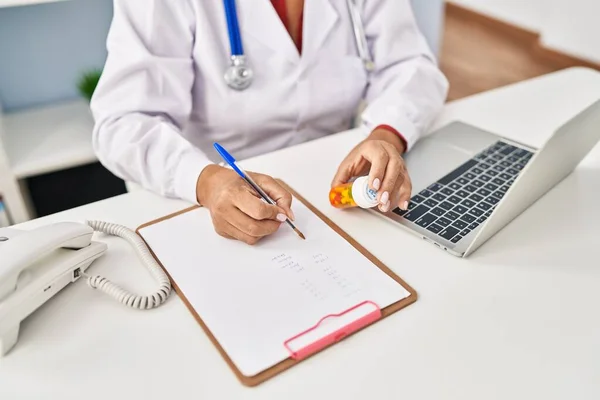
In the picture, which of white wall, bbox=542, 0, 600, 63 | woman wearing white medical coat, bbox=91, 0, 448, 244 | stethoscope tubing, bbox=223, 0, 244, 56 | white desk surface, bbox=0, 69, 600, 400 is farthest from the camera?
white wall, bbox=542, 0, 600, 63

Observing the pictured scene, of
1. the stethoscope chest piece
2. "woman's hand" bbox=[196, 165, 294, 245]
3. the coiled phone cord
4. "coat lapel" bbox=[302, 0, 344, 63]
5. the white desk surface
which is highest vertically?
"coat lapel" bbox=[302, 0, 344, 63]

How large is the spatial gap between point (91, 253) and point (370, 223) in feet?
1.26

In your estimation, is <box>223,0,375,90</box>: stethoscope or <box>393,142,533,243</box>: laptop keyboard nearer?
Result: <box>393,142,533,243</box>: laptop keyboard

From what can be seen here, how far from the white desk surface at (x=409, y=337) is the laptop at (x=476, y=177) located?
0.03m

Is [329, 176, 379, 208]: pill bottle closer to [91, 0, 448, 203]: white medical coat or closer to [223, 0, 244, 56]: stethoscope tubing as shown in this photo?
[91, 0, 448, 203]: white medical coat

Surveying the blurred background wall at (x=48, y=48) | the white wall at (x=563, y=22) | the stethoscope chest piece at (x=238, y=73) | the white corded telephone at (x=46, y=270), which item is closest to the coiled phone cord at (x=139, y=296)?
the white corded telephone at (x=46, y=270)

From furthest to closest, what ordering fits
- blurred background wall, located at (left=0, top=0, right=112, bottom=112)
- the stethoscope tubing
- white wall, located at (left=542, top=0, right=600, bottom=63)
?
white wall, located at (left=542, top=0, right=600, bottom=63)
blurred background wall, located at (left=0, top=0, right=112, bottom=112)
the stethoscope tubing

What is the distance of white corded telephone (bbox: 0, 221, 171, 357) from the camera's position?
596 mm

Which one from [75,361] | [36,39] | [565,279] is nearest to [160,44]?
[75,361]

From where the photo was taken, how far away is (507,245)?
2.49ft

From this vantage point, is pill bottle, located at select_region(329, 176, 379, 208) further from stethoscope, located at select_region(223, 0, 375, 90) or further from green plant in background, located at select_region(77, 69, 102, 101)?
green plant in background, located at select_region(77, 69, 102, 101)

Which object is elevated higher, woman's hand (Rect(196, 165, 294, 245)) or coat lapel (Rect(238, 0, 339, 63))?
coat lapel (Rect(238, 0, 339, 63))

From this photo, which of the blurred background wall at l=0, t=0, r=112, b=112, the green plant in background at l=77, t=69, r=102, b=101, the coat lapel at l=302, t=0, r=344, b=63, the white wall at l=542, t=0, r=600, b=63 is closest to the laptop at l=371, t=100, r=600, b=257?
the coat lapel at l=302, t=0, r=344, b=63

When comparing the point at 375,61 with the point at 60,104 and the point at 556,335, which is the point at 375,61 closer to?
the point at 556,335
